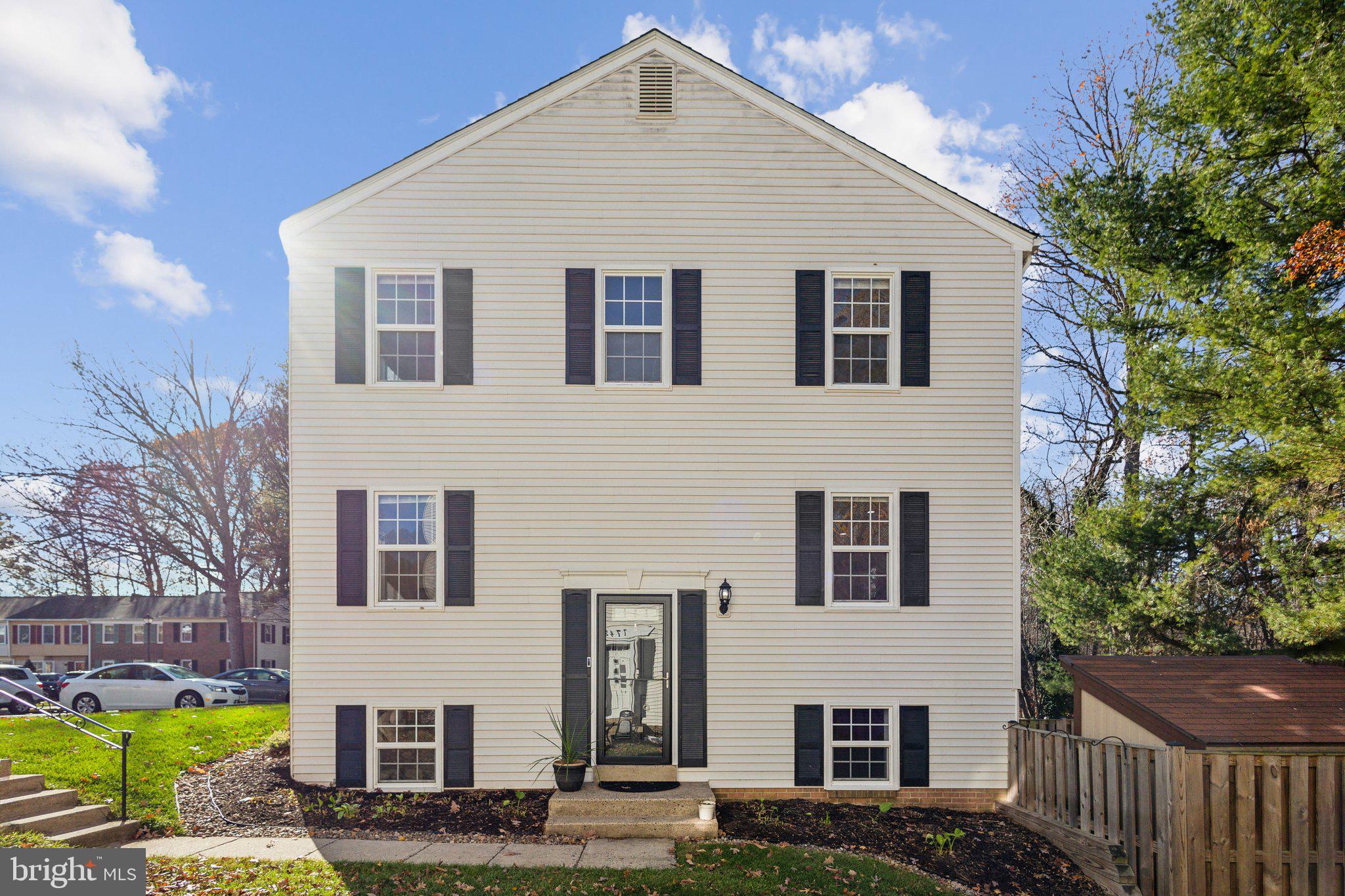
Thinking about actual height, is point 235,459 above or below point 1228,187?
below

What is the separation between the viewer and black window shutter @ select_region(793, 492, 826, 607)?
9594 millimetres

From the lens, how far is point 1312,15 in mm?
9148

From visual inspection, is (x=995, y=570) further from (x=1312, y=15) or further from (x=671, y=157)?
(x=1312, y=15)

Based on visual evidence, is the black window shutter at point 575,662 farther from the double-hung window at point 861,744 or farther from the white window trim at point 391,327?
the white window trim at point 391,327

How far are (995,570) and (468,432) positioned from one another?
7.04 meters

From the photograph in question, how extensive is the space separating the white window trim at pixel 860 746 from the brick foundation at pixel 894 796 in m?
0.06

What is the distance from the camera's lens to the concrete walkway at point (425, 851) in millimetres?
7223

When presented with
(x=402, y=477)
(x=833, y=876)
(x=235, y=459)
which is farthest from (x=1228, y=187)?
(x=235, y=459)

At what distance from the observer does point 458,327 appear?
9.66 meters

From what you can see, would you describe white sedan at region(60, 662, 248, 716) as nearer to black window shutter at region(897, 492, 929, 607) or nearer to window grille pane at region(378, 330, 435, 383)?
window grille pane at region(378, 330, 435, 383)

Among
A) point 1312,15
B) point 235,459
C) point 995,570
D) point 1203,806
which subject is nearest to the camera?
point 1203,806

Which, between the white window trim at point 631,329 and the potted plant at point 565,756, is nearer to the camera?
the potted plant at point 565,756

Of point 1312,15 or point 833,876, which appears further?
point 1312,15

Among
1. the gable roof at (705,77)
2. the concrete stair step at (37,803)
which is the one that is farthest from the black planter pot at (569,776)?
the gable roof at (705,77)
